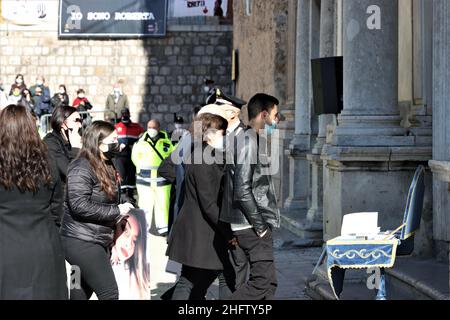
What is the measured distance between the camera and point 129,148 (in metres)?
16.3

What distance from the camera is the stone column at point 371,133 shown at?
332 inches

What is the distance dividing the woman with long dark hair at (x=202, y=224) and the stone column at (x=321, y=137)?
491cm

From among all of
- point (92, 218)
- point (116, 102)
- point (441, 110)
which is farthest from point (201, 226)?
point (116, 102)

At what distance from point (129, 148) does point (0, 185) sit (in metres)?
11.6

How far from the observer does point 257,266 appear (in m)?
6.28

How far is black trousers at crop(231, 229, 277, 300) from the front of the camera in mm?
6273

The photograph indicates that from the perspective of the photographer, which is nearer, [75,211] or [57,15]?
[75,211]

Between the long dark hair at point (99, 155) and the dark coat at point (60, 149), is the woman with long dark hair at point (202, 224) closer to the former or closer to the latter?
the long dark hair at point (99, 155)

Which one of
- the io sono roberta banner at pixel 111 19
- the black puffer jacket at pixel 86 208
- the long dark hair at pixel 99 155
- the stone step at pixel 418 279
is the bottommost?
the stone step at pixel 418 279

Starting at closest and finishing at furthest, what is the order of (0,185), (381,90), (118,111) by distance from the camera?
(0,185), (381,90), (118,111)

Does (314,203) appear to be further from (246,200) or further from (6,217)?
(6,217)

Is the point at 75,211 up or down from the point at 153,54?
down

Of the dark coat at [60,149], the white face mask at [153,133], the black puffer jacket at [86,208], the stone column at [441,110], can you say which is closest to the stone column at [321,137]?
the white face mask at [153,133]
